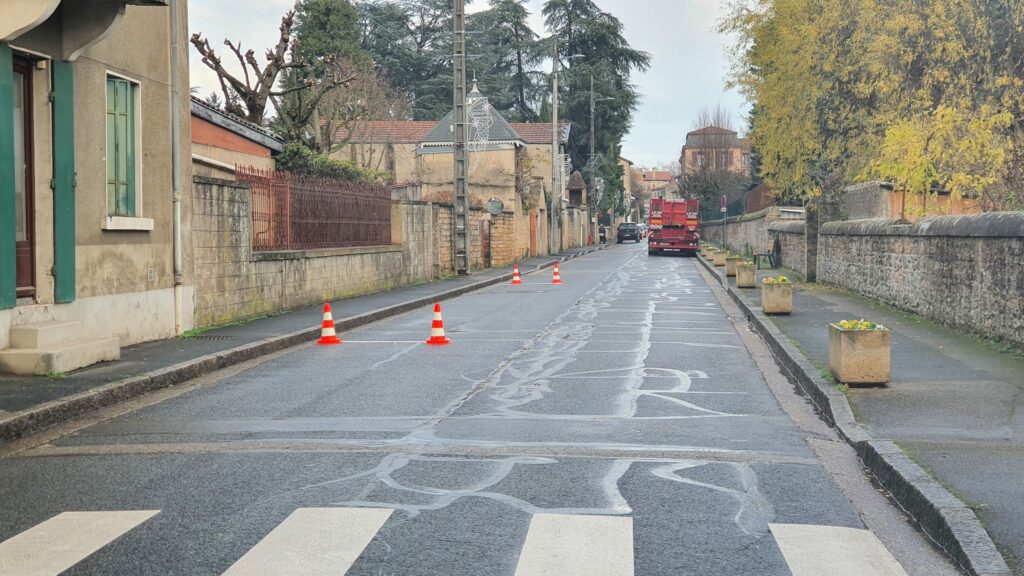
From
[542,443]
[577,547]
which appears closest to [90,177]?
[542,443]

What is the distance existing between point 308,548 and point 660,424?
4110 millimetres

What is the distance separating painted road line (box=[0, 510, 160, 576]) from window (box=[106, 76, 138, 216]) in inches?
311

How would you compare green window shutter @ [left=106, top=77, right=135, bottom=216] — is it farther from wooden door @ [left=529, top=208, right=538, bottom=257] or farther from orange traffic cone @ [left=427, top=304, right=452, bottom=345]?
wooden door @ [left=529, top=208, right=538, bottom=257]

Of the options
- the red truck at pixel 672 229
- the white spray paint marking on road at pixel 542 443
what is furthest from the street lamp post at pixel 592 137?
the white spray paint marking on road at pixel 542 443

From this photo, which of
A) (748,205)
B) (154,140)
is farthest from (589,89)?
(154,140)

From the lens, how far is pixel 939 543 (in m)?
5.25

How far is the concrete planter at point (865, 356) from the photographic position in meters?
9.67

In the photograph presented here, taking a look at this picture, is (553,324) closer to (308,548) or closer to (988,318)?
(988,318)

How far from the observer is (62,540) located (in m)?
5.18

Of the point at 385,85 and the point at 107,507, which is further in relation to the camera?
the point at 385,85

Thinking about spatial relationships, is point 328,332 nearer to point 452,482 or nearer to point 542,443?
point 542,443

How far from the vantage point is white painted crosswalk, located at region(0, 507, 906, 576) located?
4742mm

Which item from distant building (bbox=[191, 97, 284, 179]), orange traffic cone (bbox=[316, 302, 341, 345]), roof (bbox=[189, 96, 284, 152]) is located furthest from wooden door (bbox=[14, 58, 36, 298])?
roof (bbox=[189, 96, 284, 152])

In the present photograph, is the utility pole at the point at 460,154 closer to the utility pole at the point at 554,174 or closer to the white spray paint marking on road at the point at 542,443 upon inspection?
the white spray paint marking on road at the point at 542,443
